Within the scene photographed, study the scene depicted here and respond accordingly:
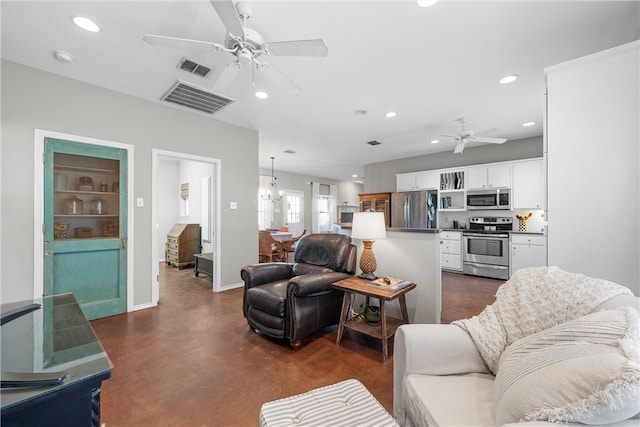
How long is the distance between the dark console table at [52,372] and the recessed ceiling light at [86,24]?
7.26 ft

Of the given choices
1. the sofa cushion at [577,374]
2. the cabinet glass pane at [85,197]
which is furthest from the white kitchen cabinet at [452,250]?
the cabinet glass pane at [85,197]

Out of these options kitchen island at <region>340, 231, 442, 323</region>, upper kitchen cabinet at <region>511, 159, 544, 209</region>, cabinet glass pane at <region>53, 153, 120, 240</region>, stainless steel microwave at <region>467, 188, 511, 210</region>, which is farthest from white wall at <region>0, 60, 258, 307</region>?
upper kitchen cabinet at <region>511, 159, 544, 209</region>

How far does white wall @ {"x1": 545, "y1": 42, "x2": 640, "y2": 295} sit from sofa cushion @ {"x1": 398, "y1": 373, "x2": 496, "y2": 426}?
1239 millimetres

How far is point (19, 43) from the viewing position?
2.27 metres

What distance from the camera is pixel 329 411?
3.48 ft

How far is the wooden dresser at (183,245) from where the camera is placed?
5801 mm

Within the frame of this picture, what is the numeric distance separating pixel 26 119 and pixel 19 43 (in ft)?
2.29

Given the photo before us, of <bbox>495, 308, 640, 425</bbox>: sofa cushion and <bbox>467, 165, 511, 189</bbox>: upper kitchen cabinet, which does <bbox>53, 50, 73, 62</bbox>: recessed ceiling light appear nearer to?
<bbox>495, 308, 640, 425</bbox>: sofa cushion

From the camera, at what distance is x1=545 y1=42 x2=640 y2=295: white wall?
1.62 m

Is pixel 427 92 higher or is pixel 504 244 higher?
pixel 427 92

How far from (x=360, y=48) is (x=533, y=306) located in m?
2.28

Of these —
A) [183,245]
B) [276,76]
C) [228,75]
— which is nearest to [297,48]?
[276,76]

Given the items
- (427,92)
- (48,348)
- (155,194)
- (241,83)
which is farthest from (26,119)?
(427,92)

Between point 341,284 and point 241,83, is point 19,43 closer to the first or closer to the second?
point 241,83
